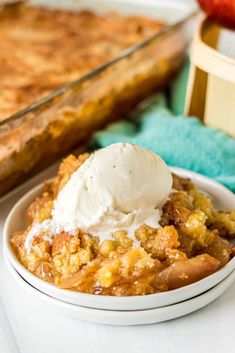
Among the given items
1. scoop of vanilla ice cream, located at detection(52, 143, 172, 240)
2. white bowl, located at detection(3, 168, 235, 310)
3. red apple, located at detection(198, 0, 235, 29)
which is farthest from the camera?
red apple, located at detection(198, 0, 235, 29)

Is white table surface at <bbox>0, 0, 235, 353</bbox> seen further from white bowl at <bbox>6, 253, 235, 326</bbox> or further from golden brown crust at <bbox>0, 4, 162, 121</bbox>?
golden brown crust at <bbox>0, 4, 162, 121</bbox>

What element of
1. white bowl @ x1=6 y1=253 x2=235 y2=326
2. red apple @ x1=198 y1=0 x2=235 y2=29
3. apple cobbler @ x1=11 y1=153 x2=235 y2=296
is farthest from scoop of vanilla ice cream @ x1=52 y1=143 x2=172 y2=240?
red apple @ x1=198 y1=0 x2=235 y2=29

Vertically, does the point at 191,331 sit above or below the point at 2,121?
below

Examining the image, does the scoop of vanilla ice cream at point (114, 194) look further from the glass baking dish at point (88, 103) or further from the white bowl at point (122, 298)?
the glass baking dish at point (88, 103)

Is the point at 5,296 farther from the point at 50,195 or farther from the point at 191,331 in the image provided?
the point at 191,331

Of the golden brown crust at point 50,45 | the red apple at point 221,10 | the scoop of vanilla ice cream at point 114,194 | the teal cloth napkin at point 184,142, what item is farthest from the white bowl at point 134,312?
the red apple at point 221,10

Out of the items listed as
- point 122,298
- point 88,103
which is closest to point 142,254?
point 122,298

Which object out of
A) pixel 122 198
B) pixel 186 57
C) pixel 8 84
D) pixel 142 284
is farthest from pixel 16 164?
pixel 186 57
